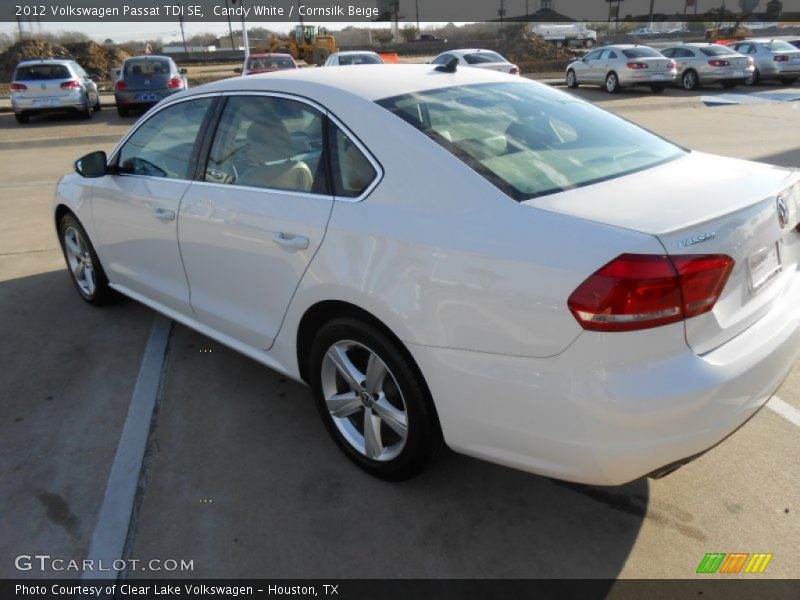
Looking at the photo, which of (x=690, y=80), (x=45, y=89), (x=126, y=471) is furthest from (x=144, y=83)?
(x=690, y=80)

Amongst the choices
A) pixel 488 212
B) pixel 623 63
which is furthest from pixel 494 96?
pixel 623 63

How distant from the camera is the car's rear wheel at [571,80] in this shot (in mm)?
23255

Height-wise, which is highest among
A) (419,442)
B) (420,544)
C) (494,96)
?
(494,96)

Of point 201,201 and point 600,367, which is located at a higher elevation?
point 201,201

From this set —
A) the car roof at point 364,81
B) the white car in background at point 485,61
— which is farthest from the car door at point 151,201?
the white car in background at point 485,61

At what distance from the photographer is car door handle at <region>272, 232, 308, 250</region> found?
270 cm

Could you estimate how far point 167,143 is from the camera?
376cm

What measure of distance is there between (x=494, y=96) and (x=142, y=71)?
55.9 ft

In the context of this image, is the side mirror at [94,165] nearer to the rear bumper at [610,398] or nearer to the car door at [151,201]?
the car door at [151,201]

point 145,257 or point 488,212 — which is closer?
point 488,212

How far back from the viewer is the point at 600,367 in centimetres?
194

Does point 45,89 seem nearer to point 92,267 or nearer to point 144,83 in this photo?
point 144,83

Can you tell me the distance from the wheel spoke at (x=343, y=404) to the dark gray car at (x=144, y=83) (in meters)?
16.1

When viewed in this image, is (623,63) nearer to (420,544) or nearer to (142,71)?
(142,71)
